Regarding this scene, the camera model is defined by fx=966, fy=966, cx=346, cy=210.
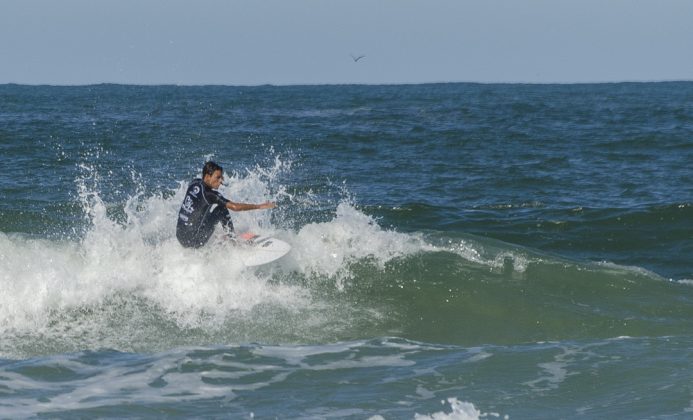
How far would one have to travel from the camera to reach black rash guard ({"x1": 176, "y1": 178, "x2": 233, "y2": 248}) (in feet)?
36.1

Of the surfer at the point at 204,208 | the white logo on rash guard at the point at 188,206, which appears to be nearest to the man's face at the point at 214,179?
the surfer at the point at 204,208

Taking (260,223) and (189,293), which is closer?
(189,293)

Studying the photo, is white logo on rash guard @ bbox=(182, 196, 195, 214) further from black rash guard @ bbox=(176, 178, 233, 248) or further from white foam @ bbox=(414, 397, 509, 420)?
white foam @ bbox=(414, 397, 509, 420)

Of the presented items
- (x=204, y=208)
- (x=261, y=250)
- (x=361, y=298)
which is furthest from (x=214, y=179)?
(x=361, y=298)

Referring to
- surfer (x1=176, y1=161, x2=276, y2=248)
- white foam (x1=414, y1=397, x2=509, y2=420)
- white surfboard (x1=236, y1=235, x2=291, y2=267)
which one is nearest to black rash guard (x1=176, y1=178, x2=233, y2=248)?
surfer (x1=176, y1=161, x2=276, y2=248)

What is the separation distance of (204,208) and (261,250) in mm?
1039

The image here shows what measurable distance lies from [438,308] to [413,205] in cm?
778

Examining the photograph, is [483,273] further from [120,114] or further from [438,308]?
[120,114]

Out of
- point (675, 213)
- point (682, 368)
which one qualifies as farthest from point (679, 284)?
point (675, 213)

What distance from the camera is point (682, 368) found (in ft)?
28.0

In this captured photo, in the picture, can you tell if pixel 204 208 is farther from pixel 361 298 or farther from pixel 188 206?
pixel 361 298

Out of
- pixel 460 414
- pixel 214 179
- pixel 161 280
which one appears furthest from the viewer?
pixel 161 280

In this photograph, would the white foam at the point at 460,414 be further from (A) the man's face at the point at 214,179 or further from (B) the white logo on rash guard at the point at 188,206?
(B) the white logo on rash guard at the point at 188,206

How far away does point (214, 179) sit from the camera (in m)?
10.9
